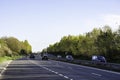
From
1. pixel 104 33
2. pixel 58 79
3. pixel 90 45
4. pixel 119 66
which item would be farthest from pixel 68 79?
pixel 90 45

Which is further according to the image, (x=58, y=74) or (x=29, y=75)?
(x=58, y=74)

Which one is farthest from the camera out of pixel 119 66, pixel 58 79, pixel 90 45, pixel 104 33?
pixel 90 45

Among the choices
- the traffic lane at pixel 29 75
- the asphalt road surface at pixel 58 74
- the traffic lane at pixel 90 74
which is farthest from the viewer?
the traffic lane at pixel 90 74

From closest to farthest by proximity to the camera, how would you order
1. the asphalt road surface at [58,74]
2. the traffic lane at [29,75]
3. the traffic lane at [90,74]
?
the traffic lane at [29,75]
the asphalt road surface at [58,74]
the traffic lane at [90,74]

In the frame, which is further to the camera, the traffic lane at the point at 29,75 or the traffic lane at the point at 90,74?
the traffic lane at the point at 90,74

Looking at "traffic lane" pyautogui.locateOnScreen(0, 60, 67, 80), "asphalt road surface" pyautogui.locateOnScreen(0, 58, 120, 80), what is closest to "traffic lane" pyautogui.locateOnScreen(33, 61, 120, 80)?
"asphalt road surface" pyautogui.locateOnScreen(0, 58, 120, 80)

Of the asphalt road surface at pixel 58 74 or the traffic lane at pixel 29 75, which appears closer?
the traffic lane at pixel 29 75

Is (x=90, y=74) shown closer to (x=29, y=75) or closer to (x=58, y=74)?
(x=58, y=74)

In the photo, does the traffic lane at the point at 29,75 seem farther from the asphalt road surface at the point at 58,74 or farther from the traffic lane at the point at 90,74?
the traffic lane at the point at 90,74

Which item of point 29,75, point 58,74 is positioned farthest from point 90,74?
point 29,75

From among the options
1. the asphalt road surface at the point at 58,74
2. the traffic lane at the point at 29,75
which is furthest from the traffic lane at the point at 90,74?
the traffic lane at the point at 29,75

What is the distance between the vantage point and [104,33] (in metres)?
87.1

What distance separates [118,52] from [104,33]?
9264 mm

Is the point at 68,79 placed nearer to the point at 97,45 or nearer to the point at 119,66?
the point at 119,66
